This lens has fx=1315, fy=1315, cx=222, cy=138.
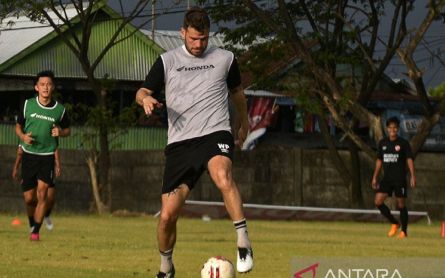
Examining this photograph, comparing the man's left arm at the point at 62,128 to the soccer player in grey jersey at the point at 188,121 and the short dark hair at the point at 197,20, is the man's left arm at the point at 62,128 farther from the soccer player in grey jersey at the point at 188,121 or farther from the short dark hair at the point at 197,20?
the short dark hair at the point at 197,20

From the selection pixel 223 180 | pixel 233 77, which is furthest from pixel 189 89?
pixel 223 180

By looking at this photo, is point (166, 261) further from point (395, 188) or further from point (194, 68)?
point (395, 188)

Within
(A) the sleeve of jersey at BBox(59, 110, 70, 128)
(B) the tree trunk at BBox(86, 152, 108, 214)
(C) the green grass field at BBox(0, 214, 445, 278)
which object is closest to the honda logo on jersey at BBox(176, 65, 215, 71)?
(C) the green grass field at BBox(0, 214, 445, 278)

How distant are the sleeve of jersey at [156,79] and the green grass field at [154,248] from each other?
2.30 metres

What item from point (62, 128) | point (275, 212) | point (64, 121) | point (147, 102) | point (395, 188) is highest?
point (64, 121)

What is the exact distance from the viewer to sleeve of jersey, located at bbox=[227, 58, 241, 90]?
38.0 feet

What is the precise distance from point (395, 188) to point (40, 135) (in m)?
7.18

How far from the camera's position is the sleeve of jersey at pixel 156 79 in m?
11.3

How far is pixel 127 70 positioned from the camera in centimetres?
5250

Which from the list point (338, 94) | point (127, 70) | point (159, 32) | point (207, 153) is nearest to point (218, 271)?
point (207, 153)

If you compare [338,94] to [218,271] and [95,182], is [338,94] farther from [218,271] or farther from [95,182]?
[218,271]

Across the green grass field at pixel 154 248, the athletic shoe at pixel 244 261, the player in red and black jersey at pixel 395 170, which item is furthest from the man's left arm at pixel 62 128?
the athletic shoe at pixel 244 261

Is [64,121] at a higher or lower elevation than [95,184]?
higher

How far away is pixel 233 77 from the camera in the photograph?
458 inches
